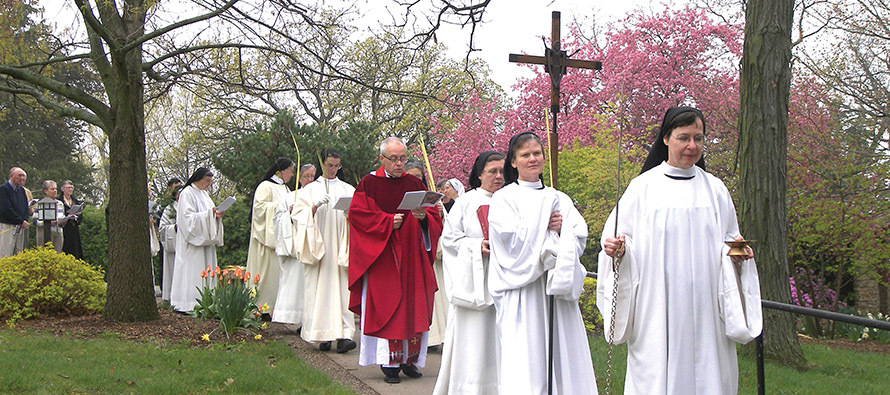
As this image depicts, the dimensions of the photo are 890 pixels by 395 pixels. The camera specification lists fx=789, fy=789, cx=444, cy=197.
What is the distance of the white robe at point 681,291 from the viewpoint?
12.7 feet

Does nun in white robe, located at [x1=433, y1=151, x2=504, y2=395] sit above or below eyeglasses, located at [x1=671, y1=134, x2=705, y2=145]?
below

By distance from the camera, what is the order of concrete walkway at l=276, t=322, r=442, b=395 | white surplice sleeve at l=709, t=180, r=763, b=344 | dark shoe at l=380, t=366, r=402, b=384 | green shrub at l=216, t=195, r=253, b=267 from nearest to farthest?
white surplice sleeve at l=709, t=180, r=763, b=344, concrete walkway at l=276, t=322, r=442, b=395, dark shoe at l=380, t=366, r=402, b=384, green shrub at l=216, t=195, r=253, b=267

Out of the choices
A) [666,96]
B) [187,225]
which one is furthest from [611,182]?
[666,96]

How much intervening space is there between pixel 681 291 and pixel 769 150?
4.32 meters

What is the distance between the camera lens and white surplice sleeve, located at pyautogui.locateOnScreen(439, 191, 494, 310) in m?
5.35

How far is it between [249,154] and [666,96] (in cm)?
1190

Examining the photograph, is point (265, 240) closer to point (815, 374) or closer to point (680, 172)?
point (815, 374)

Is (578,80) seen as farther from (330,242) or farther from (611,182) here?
(330,242)

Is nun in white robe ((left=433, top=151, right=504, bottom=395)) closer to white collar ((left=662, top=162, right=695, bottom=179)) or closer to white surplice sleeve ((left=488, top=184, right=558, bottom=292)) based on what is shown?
white surplice sleeve ((left=488, top=184, right=558, bottom=292))

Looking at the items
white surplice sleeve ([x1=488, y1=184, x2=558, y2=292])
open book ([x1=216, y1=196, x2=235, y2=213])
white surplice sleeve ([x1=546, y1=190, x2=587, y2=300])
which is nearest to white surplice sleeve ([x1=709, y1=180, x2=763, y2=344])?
white surplice sleeve ([x1=546, y1=190, x2=587, y2=300])

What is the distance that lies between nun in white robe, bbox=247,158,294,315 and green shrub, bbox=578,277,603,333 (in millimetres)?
4267

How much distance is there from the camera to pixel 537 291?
4824 mm

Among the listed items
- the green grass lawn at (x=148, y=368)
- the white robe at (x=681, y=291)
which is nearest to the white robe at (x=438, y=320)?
the green grass lawn at (x=148, y=368)

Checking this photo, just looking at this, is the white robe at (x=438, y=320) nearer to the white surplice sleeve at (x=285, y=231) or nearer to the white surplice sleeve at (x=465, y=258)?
the white surplice sleeve at (x=285, y=231)
